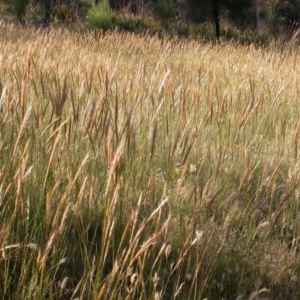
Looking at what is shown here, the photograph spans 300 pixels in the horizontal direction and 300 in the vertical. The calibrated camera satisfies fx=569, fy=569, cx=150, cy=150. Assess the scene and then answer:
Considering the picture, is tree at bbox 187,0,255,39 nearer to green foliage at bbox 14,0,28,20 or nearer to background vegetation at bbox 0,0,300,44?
background vegetation at bbox 0,0,300,44

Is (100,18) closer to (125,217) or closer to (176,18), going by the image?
(176,18)

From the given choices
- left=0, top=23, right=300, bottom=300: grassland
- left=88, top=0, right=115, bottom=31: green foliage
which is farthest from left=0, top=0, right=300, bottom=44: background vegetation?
left=0, top=23, right=300, bottom=300: grassland

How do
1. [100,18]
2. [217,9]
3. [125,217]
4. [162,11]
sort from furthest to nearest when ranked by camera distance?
[162,11]
[217,9]
[100,18]
[125,217]

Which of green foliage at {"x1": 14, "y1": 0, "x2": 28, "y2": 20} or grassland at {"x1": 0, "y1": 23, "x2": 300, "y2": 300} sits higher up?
grassland at {"x1": 0, "y1": 23, "x2": 300, "y2": 300}

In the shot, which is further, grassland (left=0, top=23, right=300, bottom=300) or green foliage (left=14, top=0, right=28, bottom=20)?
green foliage (left=14, top=0, right=28, bottom=20)

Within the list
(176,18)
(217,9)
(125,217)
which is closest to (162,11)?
(176,18)

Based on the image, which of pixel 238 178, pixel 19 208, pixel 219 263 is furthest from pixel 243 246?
pixel 19 208

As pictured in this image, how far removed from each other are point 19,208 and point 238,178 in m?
0.92

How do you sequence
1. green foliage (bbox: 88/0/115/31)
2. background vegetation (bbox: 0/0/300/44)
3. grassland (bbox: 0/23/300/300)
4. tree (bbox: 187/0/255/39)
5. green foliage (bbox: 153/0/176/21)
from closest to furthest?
grassland (bbox: 0/23/300/300)
green foliage (bbox: 88/0/115/31)
background vegetation (bbox: 0/0/300/44)
tree (bbox: 187/0/255/39)
green foliage (bbox: 153/0/176/21)

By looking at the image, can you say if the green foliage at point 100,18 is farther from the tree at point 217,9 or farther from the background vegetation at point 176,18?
the tree at point 217,9

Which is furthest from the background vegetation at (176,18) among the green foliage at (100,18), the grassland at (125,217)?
the grassland at (125,217)

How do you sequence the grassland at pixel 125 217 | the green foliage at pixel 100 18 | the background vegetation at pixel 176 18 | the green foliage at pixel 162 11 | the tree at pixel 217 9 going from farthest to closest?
the green foliage at pixel 162 11, the tree at pixel 217 9, the background vegetation at pixel 176 18, the green foliage at pixel 100 18, the grassland at pixel 125 217

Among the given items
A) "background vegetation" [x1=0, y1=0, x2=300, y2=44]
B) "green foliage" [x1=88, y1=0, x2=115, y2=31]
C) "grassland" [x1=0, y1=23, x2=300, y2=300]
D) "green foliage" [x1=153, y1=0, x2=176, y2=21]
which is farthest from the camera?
"green foliage" [x1=153, y1=0, x2=176, y2=21]

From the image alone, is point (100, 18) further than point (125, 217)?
Yes
